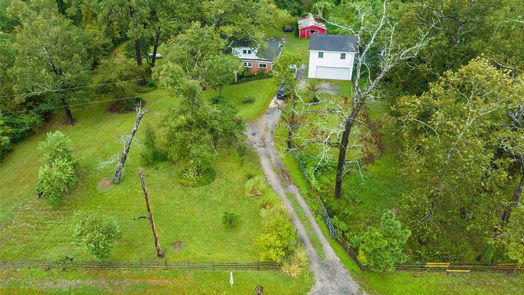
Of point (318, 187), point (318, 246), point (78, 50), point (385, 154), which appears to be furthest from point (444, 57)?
point (78, 50)

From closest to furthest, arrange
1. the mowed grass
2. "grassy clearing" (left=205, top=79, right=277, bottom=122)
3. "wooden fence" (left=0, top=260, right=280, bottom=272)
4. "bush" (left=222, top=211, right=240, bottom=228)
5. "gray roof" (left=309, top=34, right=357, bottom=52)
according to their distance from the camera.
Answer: "wooden fence" (left=0, top=260, right=280, bottom=272) → the mowed grass → "bush" (left=222, top=211, right=240, bottom=228) → "grassy clearing" (left=205, top=79, right=277, bottom=122) → "gray roof" (left=309, top=34, right=357, bottom=52)

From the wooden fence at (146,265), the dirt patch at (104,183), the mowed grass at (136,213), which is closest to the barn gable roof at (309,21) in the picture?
the mowed grass at (136,213)

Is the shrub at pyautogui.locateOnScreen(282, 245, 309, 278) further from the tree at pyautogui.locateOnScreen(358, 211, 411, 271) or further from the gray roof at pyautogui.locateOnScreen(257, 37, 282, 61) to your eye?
the gray roof at pyautogui.locateOnScreen(257, 37, 282, 61)

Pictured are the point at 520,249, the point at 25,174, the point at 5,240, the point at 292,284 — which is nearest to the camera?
the point at 520,249

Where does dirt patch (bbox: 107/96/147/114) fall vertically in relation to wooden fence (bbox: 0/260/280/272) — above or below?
above

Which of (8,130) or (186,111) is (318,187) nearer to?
(186,111)

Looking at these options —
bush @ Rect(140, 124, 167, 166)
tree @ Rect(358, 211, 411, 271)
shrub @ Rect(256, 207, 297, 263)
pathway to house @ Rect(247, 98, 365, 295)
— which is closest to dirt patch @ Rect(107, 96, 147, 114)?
bush @ Rect(140, 124, 167, 166)
